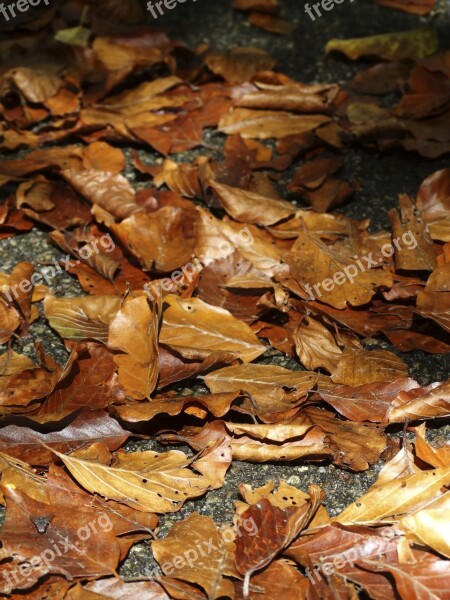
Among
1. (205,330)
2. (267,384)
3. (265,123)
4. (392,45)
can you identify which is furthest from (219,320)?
(392,45)

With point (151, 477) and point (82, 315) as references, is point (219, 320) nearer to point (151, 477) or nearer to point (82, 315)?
point (82, 315)

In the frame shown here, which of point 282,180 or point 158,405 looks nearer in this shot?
point 158,405

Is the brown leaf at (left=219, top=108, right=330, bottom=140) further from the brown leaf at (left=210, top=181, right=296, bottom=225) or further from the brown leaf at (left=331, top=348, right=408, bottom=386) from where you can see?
the brown leaf at (left=331, top=348, right=408, bottom=386)

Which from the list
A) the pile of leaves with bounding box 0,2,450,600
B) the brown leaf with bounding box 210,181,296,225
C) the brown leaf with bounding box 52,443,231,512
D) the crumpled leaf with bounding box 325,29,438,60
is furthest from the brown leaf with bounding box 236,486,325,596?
the crumpled leaf with bounding box 325,29,438,60

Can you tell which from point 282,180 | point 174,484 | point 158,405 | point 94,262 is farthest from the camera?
point 282,180

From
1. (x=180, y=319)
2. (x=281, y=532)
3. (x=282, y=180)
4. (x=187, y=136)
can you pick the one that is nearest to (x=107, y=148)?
(x=187, y=136)

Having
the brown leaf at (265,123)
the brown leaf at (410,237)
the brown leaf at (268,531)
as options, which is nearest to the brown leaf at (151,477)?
the brown leaf at (268,531)

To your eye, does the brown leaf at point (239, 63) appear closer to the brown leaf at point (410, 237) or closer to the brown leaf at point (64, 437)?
the brown leaf at point (410, 237)

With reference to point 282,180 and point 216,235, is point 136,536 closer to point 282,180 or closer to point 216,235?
point 216,235

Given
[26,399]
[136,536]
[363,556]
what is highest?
[26,399]
